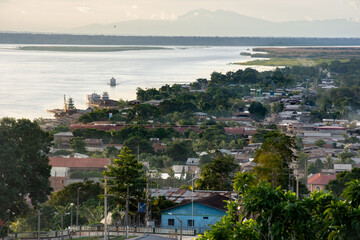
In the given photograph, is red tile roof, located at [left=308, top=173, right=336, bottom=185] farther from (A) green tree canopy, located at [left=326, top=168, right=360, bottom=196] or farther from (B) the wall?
(B) the wall

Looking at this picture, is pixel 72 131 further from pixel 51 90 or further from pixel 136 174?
pixel 51 90

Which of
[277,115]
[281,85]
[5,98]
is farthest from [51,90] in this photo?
[277,115]

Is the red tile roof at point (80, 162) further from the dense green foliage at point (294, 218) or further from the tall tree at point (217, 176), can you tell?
the dense green foliage at point (294, 218)


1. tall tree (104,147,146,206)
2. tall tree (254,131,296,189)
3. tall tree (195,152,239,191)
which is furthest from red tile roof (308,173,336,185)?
tall tree (104,147,146,206)

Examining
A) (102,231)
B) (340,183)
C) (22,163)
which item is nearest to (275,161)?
(340,183)

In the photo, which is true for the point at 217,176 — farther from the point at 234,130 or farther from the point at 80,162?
the point at 234,130
